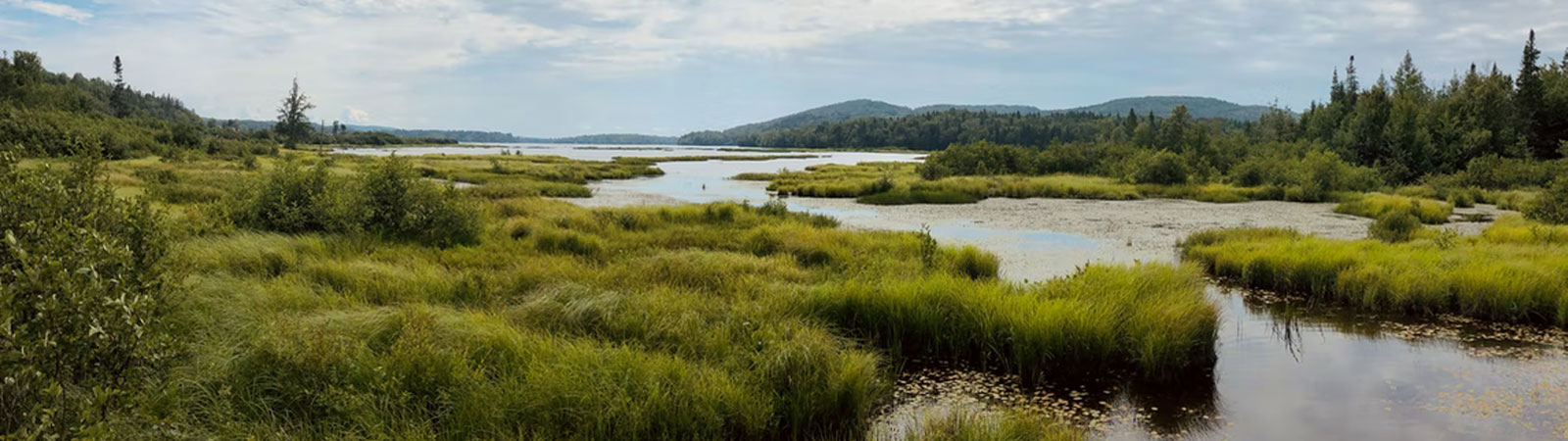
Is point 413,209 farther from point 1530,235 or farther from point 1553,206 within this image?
point 1553,206

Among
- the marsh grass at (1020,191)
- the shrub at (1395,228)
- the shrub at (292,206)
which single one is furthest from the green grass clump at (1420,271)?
the marsh grass at (1020,191)

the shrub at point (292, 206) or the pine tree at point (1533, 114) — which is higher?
the pine tree at point (1533, 114)

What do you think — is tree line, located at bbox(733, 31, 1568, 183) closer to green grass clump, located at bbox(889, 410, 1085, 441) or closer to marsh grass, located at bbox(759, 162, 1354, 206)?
marsh grass, located at bbox(759, 162, 1354, 206)

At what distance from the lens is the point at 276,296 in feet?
31.5

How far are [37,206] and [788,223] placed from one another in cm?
1676

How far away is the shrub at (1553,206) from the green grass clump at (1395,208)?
160 inches

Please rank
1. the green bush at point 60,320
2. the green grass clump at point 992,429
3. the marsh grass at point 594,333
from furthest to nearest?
the marsh grass at point 594,333 → the green grass clump at point 992,429 → the green bush at point 60,320

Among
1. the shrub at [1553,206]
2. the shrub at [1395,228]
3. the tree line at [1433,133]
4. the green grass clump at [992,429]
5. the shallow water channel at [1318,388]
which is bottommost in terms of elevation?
the shallow water channel at [1318,388]

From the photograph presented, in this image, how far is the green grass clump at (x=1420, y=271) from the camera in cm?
1237

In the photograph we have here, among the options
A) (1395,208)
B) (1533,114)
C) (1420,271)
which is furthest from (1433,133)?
(1420,271)

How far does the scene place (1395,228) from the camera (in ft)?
64.6

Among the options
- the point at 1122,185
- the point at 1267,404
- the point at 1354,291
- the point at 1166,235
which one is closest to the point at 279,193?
the point at 1267,404

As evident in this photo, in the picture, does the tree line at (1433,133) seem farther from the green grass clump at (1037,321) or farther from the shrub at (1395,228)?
the green grass clump at (1037,321)

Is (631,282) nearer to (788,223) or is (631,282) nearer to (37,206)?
Result: (37,206)
